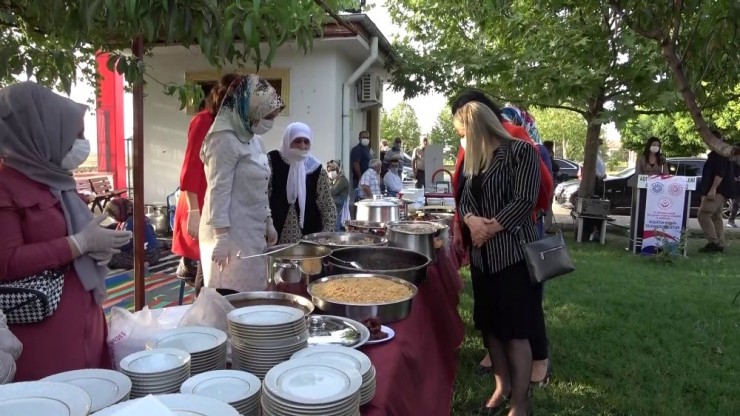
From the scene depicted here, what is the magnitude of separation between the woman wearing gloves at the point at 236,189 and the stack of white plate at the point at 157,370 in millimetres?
1176

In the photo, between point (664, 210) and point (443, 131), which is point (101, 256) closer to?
point (664, 210)

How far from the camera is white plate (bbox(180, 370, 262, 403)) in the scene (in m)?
1.23

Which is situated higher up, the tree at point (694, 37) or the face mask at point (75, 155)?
the tree at point (694, 37)

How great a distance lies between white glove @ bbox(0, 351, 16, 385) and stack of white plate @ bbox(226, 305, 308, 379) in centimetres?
52

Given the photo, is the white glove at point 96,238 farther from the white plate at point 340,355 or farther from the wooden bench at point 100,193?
the wooden bench at point 100,193

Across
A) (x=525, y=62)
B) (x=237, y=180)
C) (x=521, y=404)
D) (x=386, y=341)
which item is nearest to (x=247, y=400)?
(x=386, y=341)

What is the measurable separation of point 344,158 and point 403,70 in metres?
1.90

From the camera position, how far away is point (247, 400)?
124cm

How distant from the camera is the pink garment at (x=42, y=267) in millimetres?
1559

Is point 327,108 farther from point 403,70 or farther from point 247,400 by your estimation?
point 247,400

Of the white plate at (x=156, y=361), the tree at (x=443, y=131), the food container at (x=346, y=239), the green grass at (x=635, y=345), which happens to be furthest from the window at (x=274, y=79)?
the tree at (x=443, y=131)

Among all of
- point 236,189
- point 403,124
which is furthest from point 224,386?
point 403,124

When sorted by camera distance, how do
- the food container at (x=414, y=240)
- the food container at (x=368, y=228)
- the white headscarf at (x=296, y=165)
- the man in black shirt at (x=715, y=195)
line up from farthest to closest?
the man in black shirt at (x=715, y=195) → the food container at (x=368, y=228) → the white headscarf at (x=296, y=165) → the food container at (x=414, y=240)

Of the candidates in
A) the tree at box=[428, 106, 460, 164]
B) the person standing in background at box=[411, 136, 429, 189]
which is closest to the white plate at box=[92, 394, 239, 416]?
the person standing in background at box=[411, 136, 429, 189]
